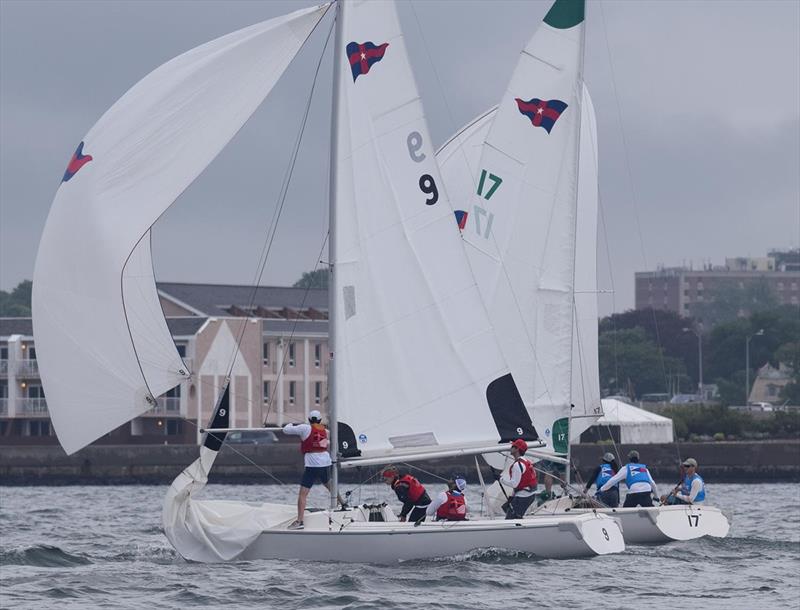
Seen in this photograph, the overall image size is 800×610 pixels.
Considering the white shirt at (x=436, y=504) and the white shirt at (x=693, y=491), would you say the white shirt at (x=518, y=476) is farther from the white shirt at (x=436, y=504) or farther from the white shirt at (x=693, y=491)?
the white shirt at (x=693, y=491)

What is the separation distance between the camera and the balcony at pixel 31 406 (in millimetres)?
72562

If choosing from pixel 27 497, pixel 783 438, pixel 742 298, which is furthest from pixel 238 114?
pixel 742 298

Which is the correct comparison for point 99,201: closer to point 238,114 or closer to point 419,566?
point 238,114

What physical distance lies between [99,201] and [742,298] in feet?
554

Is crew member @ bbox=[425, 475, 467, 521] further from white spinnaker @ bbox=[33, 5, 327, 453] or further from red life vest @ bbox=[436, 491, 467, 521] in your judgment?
white spinnaker @ bbox=[33, 5, 327, 453]

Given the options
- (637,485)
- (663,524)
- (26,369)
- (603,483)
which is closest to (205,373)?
(26,369)

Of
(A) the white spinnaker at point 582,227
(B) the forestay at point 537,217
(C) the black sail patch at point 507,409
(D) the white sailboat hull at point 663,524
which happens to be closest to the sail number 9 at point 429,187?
(C) the black sail patch at point 507,409

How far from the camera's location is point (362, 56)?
69.7 ft

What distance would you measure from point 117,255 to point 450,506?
5187 millimetres

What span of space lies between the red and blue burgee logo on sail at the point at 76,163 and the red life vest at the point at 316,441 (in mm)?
4148

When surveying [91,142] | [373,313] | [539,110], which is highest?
[539,110]

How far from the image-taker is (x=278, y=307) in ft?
286

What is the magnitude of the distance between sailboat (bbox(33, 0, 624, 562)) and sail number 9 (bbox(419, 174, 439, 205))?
0.04 feet

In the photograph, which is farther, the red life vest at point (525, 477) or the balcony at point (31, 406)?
the balcony at point (31, 406)
